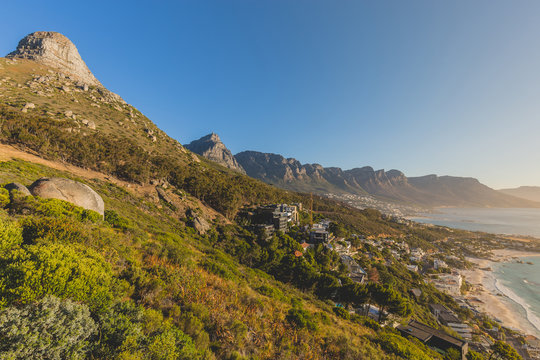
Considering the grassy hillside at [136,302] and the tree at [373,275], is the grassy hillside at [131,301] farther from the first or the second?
the tree at [373,275]

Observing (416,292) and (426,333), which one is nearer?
(426,333)

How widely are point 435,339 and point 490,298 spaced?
39961mm

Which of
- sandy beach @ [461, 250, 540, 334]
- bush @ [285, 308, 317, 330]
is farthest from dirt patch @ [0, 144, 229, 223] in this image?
sandy beach @ [461, 250, 540, 334]

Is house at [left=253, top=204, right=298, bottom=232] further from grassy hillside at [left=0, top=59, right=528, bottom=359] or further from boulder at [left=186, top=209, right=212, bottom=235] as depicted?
grassy hillside at [left=0, top=59, right=528, bottom=359]

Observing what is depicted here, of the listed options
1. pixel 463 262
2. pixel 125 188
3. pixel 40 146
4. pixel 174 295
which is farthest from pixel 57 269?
pixel 463 262

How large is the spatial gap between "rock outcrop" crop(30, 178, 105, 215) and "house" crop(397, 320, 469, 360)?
1515 inches

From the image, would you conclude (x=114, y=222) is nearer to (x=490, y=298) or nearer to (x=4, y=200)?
(x=4, y=200)

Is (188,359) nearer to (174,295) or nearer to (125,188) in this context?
(174,295)

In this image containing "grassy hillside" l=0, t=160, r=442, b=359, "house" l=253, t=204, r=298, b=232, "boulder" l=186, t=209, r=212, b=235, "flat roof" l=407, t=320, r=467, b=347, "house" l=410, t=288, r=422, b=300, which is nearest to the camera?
"grassy hillside" l=0, t=160, r=442, b=359

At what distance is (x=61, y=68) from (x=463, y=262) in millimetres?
197329

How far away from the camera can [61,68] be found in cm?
9225

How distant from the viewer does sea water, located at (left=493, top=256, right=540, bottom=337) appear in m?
40.3

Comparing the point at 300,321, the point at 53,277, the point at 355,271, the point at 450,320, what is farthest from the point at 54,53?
the point at 450,320

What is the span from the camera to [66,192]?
552 inches
